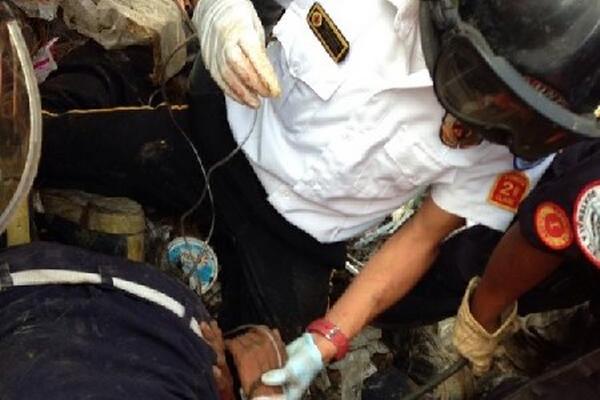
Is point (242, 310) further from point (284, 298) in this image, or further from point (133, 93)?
point (133, 93)

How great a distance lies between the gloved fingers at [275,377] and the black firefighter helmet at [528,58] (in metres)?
0.57

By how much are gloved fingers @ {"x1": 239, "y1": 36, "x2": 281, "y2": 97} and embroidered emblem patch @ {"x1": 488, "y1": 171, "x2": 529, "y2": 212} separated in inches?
18.0

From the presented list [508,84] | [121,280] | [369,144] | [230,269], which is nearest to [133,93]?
[230,269]

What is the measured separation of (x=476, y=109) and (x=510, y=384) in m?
0.69

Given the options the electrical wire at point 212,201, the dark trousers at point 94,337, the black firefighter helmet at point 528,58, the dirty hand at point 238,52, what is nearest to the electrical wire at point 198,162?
the electrical wire at point 212,201

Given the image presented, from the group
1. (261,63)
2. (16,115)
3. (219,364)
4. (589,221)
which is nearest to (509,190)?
(589,221)

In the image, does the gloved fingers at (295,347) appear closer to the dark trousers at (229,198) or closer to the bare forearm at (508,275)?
the dark trousers at (229,198)

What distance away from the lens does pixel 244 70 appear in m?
1.48

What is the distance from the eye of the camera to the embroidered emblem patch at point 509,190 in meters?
1.65

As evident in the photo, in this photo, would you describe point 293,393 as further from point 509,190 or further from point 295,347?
point 509,190

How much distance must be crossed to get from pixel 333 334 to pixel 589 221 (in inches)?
20.6

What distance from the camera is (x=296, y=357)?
5.24ft

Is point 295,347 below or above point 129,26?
below

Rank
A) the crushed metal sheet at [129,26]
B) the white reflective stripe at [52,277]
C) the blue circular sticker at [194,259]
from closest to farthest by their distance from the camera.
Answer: the white reflective stripe at [52,277] < the blue circular sticker at [194,259] < the crushed metal sheet at [129,26]
